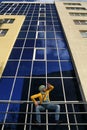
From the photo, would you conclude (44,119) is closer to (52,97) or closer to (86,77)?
(52,97)

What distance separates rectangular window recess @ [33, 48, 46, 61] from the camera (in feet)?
57.2

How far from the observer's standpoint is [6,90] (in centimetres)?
1359

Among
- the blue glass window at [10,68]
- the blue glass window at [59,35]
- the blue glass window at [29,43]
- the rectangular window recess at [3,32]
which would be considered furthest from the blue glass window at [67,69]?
the rectangular window recess at [3,32]

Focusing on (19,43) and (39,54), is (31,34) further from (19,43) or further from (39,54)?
(39,54)

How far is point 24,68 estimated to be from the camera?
52.4ft

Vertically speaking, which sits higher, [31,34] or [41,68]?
[41,68]

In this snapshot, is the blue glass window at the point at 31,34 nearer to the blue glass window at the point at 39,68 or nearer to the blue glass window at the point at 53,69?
the blue glass window at the point at 39,68

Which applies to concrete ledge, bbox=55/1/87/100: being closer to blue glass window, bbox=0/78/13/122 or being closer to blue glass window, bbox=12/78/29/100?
blue glass window, bbox=12/78/29/100

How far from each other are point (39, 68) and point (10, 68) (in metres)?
2.20

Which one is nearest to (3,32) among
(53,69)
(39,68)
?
(39,68)

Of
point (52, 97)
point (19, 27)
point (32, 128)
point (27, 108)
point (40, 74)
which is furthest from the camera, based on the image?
point (19, 27)

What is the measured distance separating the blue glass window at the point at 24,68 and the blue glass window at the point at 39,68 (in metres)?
0.42

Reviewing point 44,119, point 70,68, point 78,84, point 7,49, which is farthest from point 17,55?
point 44,119

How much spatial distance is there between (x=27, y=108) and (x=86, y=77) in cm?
443
